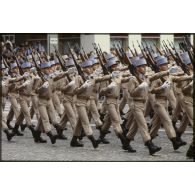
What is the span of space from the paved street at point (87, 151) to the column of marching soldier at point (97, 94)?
0.45 ft

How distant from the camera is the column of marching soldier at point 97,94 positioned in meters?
17.6

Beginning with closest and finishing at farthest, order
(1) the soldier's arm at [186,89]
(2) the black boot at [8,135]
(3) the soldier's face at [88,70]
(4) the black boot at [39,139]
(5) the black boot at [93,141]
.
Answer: (1) the soldier's arm at [186,89] < (5) the black boot at [93,141] < (2) the black boot at [8,135] < (3) the soldier's face at [88,70] < (4) the black boot at [39,139]

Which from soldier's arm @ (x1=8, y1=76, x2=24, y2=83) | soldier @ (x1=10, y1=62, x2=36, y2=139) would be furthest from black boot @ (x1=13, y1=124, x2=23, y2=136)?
soldier's arm @ (x1=8, y1=76, x2=24, y2=83)

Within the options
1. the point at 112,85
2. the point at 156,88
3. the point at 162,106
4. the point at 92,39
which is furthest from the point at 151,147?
the point at 92,39

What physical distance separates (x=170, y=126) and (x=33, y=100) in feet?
9.89

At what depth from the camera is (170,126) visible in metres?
17.6

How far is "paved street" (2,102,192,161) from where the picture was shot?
56.7ft

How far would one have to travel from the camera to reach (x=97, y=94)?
60.3ft

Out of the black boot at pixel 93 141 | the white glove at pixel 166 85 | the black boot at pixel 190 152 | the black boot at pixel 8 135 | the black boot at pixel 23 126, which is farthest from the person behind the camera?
the black boot at pixel 23 126

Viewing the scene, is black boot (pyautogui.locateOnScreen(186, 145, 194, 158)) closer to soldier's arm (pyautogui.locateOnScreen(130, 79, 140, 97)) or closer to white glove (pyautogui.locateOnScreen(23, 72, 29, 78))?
soldier's arm (pyautogui.locateOnScreen(130, 79, 140, 97))

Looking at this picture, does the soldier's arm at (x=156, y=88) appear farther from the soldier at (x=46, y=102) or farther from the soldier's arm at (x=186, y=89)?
the soldier at (x=46, y=102)

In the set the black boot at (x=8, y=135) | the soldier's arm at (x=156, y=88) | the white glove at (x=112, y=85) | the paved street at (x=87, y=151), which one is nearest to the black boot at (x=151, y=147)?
the paved street at (x=87, y=151)

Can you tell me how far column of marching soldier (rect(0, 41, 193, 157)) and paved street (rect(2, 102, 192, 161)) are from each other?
0.45ft

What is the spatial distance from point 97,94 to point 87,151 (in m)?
1.29
